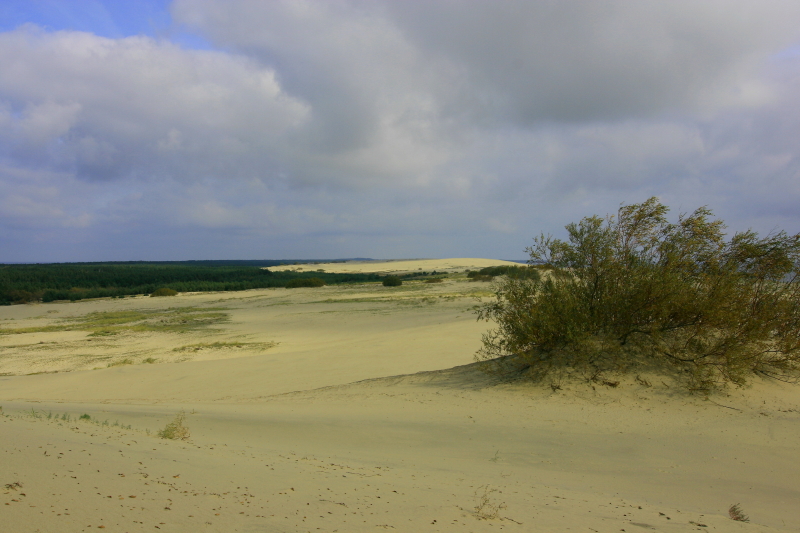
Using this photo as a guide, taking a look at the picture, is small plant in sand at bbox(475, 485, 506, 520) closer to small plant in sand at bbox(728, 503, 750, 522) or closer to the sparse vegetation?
small plant in sand at bbox(728, 503, 750, 522)

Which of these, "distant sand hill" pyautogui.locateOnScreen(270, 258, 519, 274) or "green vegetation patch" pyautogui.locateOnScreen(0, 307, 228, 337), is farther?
"distant sand hill" pyautogui.locateOnScreen(270, 258, 519, 274)

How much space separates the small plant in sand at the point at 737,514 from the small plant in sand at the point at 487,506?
2.08 metres

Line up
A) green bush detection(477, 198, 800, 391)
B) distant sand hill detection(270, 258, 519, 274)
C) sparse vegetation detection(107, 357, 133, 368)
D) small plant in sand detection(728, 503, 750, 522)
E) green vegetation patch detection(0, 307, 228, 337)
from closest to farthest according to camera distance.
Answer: small plant in sand detection(728, 503, 750, 522)
green bush detection(477, 198, 800, 391)
sparse vegetation detection(107, 357, 133, 368)
green vegetation patch detection(0, 307, 228, 337)
distant sand hill detection(270, 258, 519, 274)

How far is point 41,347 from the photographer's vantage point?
20156 millimetres

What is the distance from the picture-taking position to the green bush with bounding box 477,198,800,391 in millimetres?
8258

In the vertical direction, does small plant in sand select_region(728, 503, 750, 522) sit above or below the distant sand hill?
below

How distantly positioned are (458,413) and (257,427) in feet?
11.0

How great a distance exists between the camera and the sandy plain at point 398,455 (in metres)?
3.75

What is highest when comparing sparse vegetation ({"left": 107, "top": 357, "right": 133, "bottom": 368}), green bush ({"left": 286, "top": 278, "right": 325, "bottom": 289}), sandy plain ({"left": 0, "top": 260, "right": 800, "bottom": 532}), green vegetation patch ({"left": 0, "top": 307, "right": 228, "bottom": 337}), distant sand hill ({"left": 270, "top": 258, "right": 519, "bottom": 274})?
distant sand hill ({"left": 270, "top": 258, "right": 519, "bottom": 274})

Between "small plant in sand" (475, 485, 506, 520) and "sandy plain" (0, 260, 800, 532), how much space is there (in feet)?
0.06

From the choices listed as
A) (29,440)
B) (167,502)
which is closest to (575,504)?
(167,502)

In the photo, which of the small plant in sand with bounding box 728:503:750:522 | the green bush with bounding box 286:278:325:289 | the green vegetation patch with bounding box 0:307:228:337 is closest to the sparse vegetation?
the green vegetation patch with bounding box 0:307:228:337

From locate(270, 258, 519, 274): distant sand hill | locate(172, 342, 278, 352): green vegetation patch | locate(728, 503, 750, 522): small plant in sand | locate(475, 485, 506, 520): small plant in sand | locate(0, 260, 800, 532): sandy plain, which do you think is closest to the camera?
locate(0, 260, 800, 532): sandy plain

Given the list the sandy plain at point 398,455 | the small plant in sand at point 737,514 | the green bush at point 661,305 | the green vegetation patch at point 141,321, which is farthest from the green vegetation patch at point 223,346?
the small plant in sand at point 737,514
